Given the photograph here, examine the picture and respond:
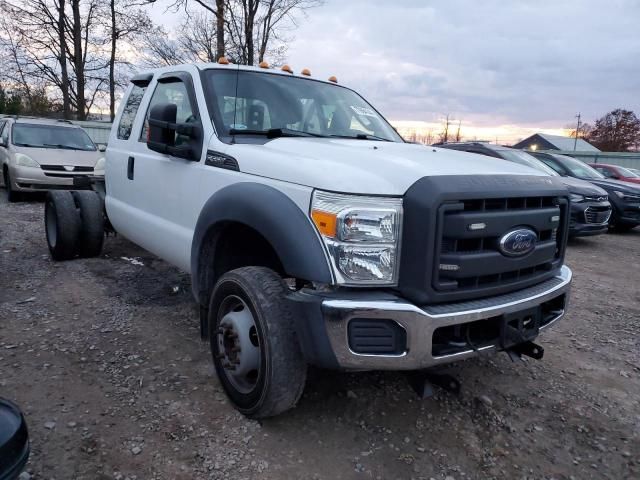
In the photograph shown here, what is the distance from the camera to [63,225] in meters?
5.14

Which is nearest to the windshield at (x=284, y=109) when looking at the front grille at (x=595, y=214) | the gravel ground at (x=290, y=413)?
the gravel ground at (x=290, y=413)

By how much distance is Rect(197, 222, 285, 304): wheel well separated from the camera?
115 inches

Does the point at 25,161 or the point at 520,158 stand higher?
the point at 520,158

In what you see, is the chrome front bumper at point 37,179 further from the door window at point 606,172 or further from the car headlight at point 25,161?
the door window at point 606,172

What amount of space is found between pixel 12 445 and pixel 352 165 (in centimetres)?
173

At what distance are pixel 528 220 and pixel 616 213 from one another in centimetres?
941

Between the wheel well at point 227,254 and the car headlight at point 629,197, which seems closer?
the wheel well at point 227,254

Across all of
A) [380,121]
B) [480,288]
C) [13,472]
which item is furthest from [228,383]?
[380,121]

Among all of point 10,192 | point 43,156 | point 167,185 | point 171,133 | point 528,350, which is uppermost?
point 171,133

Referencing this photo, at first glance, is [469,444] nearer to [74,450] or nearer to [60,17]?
[74,450]

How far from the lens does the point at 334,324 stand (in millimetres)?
2143

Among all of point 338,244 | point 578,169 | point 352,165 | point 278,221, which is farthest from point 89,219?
point 578,169

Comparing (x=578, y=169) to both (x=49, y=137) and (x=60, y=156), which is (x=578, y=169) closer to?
(x=60, y=156)

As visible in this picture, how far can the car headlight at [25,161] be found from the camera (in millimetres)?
9438
